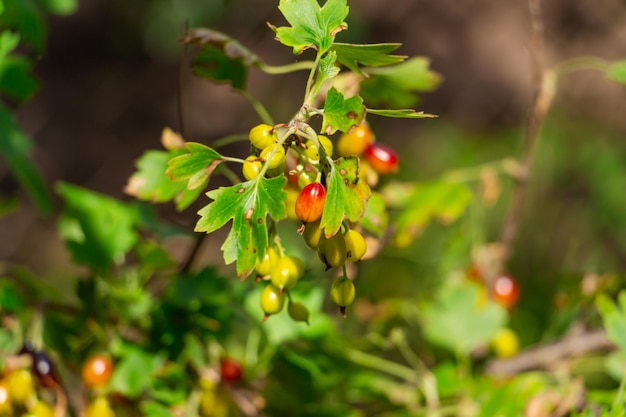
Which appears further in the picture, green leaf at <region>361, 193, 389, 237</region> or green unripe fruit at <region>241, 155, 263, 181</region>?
green leaf at <region>361, 193, 389, 237</region>

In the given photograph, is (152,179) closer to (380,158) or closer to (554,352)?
(380,158)

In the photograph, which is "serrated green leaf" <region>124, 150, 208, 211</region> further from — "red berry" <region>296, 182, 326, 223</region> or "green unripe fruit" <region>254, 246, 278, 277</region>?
"red berry" <region>296, 182, 326, 223</region>

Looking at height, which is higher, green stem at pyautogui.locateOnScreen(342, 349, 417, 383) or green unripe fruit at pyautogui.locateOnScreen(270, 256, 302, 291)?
green stem at pyautogui.locateOnScreen(342, 349, 417, 383)

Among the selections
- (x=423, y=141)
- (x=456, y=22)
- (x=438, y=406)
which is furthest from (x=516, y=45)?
(x=438, y=406)

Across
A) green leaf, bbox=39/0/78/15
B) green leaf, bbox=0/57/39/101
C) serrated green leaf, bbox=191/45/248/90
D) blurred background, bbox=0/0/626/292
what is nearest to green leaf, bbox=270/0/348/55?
serrated green leaf, bbox=191/45/248/90

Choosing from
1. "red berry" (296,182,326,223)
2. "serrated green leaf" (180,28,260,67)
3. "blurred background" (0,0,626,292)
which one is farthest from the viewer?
"blurred background" (0,0,626,292)

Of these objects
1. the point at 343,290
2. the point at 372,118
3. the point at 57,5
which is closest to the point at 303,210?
the point at 343,290

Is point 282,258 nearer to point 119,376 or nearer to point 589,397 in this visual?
point 119,376

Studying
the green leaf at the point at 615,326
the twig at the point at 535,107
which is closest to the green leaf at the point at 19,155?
the twig at the point at 535,107
